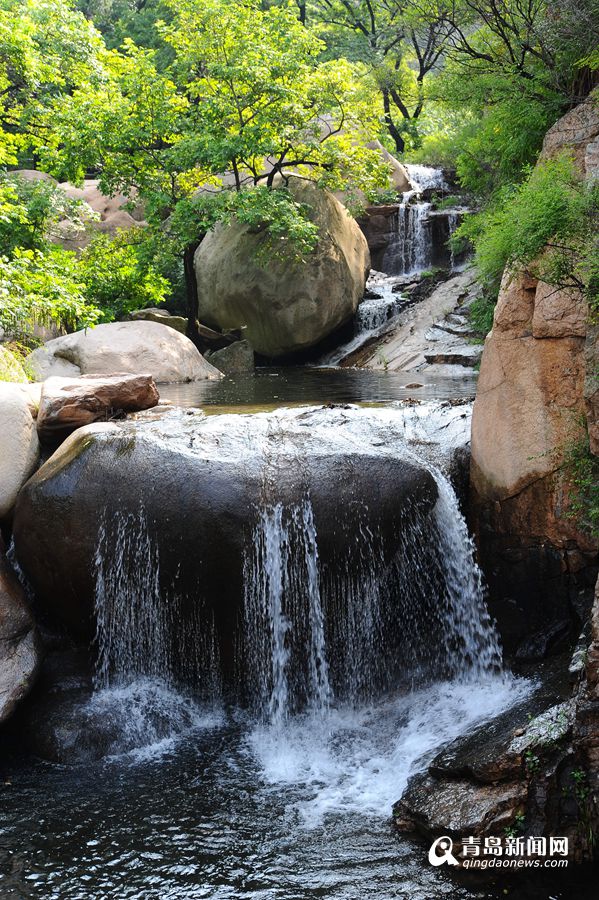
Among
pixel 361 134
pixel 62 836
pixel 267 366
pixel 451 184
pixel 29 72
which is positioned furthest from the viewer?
pixel 451 184

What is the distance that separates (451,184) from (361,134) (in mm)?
6539

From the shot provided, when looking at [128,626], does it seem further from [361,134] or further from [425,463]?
[361,134]

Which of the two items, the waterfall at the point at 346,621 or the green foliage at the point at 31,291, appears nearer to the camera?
the waterfall at the point at 346,621

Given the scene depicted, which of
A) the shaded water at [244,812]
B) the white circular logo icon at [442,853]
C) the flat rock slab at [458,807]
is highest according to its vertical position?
the flat rock slab at [458,807]

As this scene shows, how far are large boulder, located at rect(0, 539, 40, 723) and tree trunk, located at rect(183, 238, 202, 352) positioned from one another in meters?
9.90

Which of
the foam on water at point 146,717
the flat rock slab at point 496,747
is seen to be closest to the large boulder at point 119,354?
the foam on water at point 146,717

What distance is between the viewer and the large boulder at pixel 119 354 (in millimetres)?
11797

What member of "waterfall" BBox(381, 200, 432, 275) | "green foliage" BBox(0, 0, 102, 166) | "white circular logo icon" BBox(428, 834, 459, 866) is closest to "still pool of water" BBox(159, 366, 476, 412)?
"white circular logo icon" BBox(428, 834, 459, 866)

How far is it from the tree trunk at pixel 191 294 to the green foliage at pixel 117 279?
52 centimetres

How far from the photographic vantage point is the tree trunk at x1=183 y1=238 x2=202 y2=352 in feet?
51.2

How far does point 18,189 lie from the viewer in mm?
13547

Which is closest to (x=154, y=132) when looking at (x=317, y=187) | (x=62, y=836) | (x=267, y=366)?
(x=317, y=187)

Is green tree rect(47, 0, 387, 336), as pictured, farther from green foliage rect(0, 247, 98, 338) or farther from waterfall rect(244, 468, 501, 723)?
waterfall rect(244, 468, 501, 723)

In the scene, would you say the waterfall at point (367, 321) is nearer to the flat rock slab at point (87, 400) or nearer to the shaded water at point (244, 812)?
the flat rock slab at point (87, 400)
